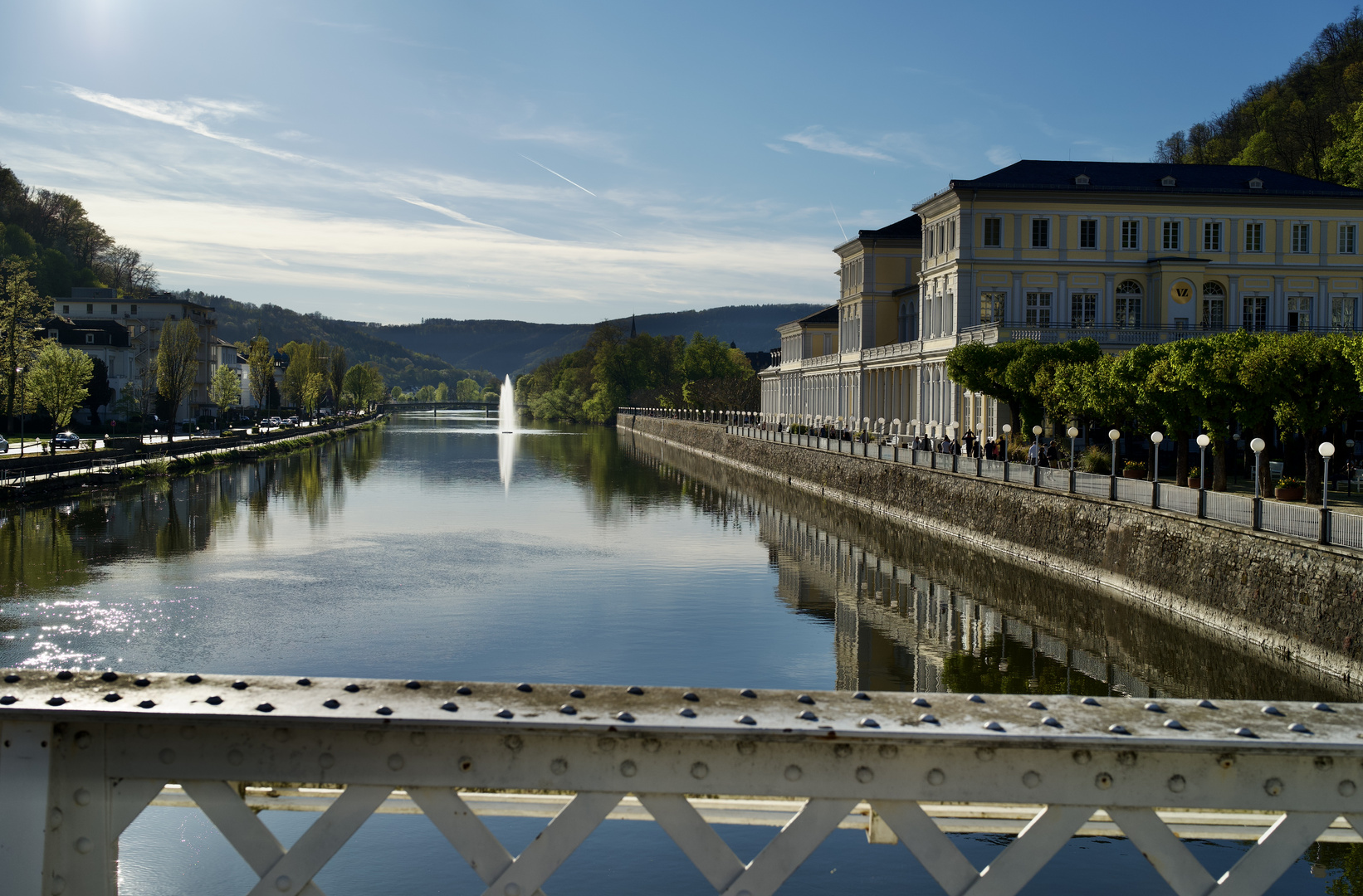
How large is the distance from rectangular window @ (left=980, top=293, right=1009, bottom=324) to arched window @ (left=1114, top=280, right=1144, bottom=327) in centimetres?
652

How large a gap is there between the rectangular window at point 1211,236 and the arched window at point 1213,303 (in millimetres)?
1886

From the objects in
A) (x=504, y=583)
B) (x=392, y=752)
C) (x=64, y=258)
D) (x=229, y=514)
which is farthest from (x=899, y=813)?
(x=64, y=258)

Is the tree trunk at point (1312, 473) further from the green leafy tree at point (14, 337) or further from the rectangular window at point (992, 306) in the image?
the green leafy tree at point (14, 337)

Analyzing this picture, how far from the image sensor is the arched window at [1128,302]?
2596 inches

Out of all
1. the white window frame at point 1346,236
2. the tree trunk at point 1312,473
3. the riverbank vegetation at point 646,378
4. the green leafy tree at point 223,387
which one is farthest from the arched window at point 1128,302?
the green leafy tree at point 223,387

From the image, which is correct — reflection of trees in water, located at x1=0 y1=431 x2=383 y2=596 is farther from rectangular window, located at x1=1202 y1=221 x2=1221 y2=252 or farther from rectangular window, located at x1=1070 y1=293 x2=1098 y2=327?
rectangular window, located at x1=1202 y1=221 x2=1221 y2=252

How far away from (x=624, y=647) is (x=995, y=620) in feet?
29.4

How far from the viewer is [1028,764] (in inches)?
206

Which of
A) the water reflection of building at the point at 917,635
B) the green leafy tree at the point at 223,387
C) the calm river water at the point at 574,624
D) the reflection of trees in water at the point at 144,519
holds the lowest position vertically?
the water reflection of building at the point at 917,635

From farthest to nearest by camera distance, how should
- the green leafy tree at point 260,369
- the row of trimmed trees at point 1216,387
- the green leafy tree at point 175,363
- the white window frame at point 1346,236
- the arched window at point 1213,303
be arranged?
the green leafy tree at point 260,369, the green leafy tree at point 175,363, the white window frame at point 1346,236, the arched window at point 1213,303, the row of trimmed trees at point 1216,387

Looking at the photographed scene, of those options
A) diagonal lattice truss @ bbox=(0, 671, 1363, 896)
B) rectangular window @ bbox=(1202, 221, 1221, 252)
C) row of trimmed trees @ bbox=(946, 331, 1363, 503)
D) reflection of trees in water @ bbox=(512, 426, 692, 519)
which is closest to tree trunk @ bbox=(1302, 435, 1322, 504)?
row of trimmed trees @ bbox=(946, 331, 1363, 503)

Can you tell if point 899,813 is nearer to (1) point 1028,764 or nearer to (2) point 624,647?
(1) point 1028,764

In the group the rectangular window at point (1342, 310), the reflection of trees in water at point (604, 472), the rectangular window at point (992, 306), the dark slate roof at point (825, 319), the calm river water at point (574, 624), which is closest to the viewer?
the calm river water at point (574, 624)

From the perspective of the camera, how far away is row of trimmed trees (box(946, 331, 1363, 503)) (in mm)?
30094
